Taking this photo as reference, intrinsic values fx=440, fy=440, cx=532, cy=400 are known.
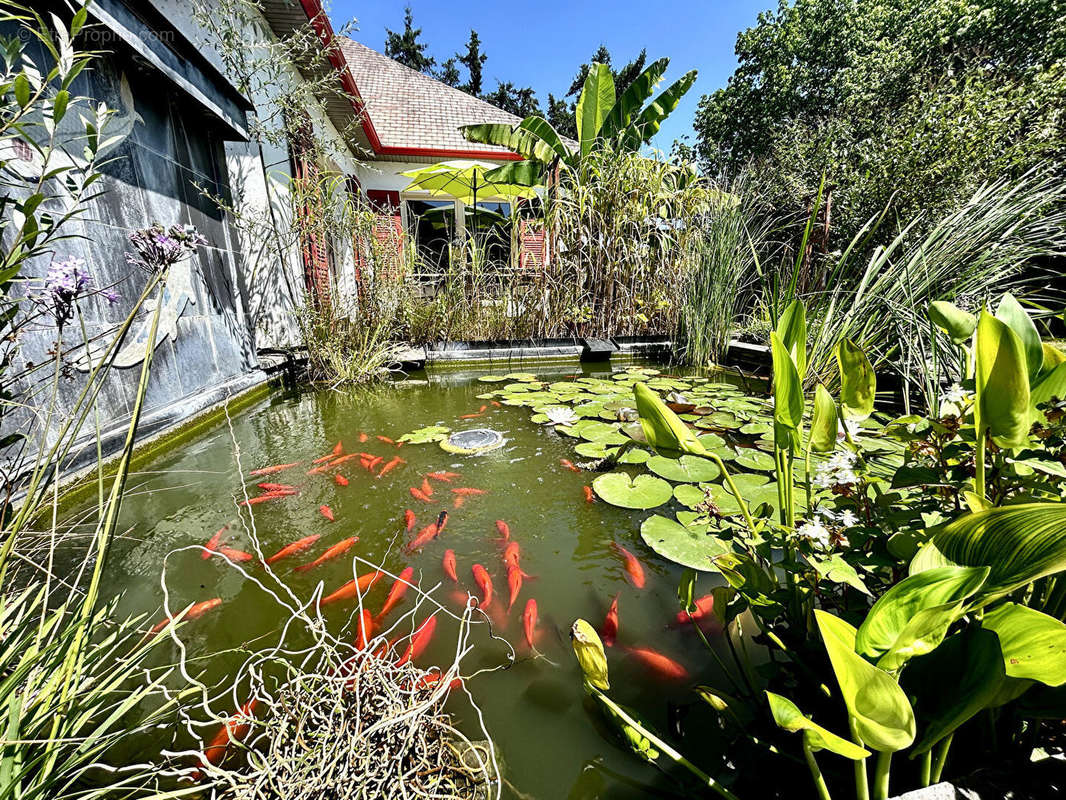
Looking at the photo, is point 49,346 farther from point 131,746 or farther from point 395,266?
point 395,266

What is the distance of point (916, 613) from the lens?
40 cm

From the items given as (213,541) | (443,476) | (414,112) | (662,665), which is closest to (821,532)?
(662,665)

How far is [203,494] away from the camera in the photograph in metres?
1.78

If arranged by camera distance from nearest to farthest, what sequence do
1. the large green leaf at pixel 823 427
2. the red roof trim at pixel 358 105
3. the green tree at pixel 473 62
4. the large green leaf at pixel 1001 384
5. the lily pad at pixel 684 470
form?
the large green leaf at pixel 1001 384 < the large green leaf at pixel 823 427 < the lily pad at pixel 684 470 < the red roof trim at pixel 358 105 < the green tree at pixel 473 62

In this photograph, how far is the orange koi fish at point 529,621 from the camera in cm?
108

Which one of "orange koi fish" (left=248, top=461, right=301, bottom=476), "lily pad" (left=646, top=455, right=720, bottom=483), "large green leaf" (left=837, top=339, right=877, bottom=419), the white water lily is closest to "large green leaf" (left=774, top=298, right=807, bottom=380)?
"large green leaf" (left=837, top=339, right=877, bottom=419)

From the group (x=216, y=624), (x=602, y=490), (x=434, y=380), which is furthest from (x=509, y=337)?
(x=216, y=624)

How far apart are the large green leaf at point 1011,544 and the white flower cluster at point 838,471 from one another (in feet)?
1.28

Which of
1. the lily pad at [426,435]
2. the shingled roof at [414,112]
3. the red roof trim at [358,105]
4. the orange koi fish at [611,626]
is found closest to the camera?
the orange koi fish at [611,626]

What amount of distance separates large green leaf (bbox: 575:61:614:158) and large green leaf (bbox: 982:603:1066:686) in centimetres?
513

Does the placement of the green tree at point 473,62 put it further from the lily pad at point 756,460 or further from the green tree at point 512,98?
the lily pad at point 756,460

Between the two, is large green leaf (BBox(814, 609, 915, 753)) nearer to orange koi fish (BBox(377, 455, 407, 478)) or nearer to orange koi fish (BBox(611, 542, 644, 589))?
orange koi fish (BBox(611, 542, 644, 589))

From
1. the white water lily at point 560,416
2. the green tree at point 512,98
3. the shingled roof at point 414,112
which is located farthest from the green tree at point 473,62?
the white water lily at point 560,416

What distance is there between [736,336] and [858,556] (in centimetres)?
409
